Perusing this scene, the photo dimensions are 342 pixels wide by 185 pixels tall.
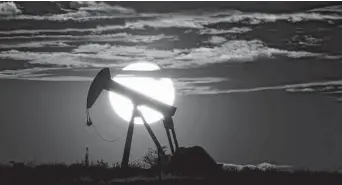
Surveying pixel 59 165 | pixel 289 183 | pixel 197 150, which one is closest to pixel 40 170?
pixel 59 165

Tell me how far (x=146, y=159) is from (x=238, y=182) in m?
10.4

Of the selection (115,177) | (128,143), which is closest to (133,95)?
(128,143)

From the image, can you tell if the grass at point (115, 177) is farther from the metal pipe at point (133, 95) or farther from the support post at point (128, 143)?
the metal pipe at point (133, 95)

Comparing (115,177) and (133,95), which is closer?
(115,177)

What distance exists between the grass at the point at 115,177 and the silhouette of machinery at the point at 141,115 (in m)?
1.02

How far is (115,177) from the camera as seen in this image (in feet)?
74.6

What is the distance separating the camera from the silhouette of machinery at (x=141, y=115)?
26.1m

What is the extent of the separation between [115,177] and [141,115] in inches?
174

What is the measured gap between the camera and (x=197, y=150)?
88.5ft

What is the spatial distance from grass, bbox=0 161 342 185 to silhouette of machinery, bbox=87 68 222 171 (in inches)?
40.1

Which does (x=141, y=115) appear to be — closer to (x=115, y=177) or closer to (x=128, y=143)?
(x=128, y=143)

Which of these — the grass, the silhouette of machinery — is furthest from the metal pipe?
the grass

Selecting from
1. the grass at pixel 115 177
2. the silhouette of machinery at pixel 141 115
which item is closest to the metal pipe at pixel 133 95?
the silhouette of machinery at pixel 141 115

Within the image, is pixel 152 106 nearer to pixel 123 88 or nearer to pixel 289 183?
pixel 123 88
